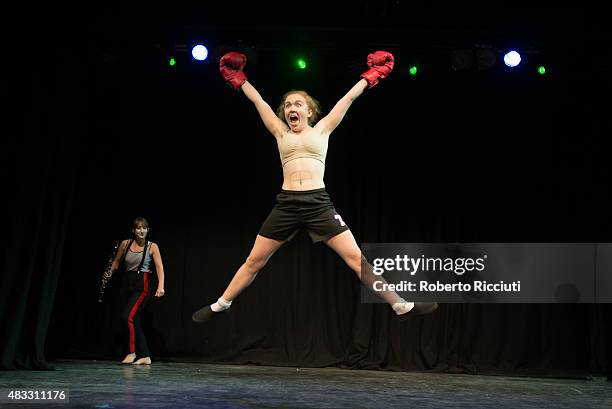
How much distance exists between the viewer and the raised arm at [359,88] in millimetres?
5223

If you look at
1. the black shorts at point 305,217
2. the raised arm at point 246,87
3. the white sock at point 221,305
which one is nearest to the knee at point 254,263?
the black shorts at point 305,217

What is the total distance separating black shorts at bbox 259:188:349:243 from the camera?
5055 millimetres

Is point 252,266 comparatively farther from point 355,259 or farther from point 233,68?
point 233,68

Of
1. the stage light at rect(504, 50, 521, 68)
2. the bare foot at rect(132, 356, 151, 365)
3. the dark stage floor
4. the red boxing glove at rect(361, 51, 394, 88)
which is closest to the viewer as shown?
the red boxing glove at rect(361, 51, 394, 88)

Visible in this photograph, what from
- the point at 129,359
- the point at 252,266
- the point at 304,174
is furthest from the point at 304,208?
the point at 129,359

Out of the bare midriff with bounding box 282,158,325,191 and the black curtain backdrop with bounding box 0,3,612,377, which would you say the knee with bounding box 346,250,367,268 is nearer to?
the bare midriff with bounding box 282,158,325,191

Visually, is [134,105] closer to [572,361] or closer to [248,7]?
[248,7]

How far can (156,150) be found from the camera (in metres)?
9.00

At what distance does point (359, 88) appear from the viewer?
5285mm

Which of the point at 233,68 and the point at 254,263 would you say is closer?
the point at 254,263

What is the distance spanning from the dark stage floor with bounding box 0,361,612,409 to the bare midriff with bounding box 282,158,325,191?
1624 mm

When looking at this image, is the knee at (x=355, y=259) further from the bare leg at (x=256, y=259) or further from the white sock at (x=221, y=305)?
the white sock at (x=221, y=305)

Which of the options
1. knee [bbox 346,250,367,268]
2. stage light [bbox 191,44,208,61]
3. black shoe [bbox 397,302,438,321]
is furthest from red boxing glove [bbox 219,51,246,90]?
stage light [bbox 191,44,208,61]

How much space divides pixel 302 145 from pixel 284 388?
2.40 m
